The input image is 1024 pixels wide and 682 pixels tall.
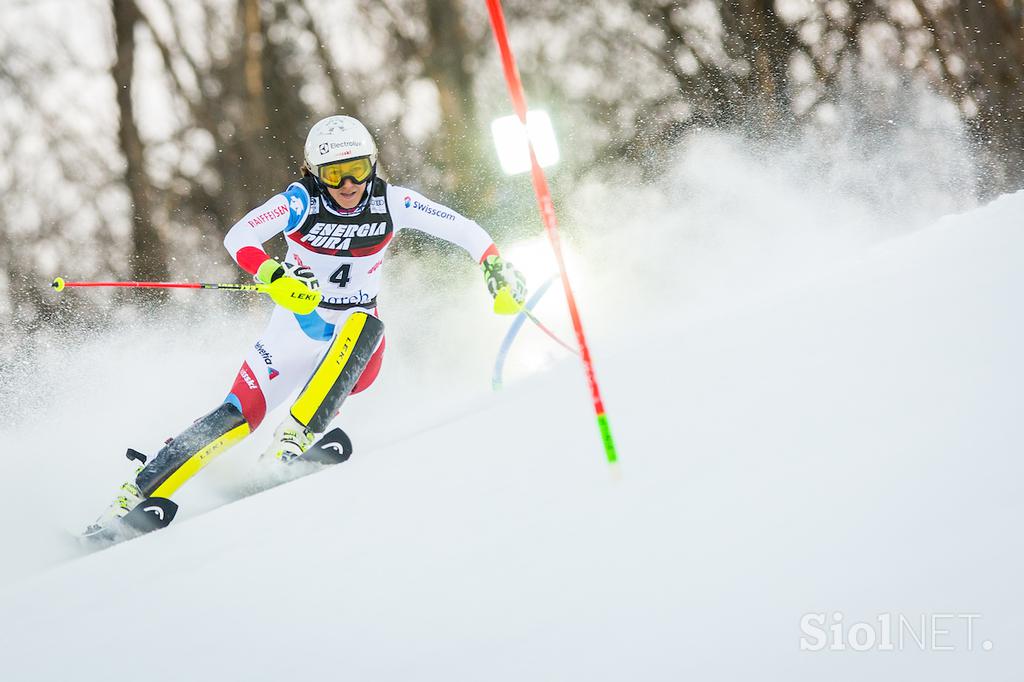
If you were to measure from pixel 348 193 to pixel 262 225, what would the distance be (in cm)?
44

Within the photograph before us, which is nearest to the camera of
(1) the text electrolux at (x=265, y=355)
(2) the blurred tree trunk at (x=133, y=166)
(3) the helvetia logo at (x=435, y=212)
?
(1) the text electrolux at (x=265, y=355)

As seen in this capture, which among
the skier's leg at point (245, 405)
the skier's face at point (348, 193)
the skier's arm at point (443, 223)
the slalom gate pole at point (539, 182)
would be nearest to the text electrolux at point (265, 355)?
the skier's leg at point (245, 405)

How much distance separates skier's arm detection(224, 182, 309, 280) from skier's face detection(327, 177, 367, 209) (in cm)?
14

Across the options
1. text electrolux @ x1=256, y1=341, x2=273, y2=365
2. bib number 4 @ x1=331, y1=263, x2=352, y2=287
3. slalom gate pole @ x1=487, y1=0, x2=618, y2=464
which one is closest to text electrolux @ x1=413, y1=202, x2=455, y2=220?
bib number 4 @ x1=331, y1=263, x2=352, y2=287

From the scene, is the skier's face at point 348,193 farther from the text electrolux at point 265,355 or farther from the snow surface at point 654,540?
the snow surface at point 654,540

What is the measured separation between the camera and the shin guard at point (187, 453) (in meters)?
3.98

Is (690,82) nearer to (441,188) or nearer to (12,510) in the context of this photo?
(441,188)

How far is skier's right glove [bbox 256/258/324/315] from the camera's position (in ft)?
13.0

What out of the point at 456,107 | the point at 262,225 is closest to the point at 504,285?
the point at 262,225

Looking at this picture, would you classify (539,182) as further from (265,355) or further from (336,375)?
(265,355)

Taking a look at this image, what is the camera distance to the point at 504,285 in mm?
4203

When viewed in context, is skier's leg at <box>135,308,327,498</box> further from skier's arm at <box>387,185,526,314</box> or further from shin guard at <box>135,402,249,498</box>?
skier's arm at <box>387,185,526,314</box>

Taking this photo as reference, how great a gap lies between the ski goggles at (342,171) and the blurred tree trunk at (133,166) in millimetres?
10359

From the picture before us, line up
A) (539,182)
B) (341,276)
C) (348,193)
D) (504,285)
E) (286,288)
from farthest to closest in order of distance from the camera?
→ (341,276)
(348,193)
(504,285)
(286,288)
(539,182)
